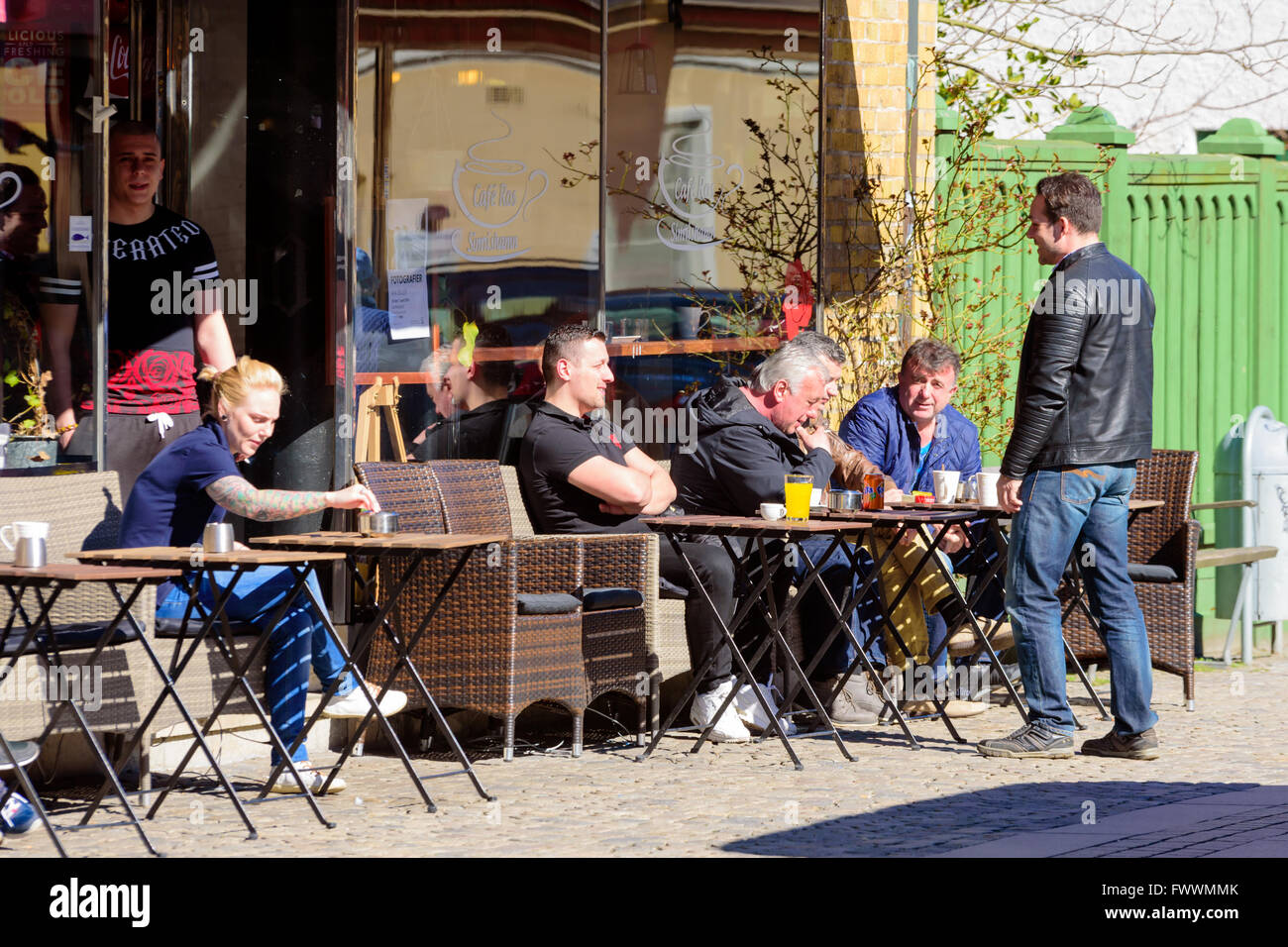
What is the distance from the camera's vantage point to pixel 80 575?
4.95 metres

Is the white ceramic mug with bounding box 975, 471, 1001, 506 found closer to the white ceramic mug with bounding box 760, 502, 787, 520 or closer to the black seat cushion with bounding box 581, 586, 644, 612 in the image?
the white ceramic mug with bounding box 760, 502, 787, 520

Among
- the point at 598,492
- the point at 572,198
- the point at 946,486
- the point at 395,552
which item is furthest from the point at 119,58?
the point at 946,486

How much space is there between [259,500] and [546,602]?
4.33ft

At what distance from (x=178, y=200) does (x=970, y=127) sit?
163 inches

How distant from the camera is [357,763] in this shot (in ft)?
22.5

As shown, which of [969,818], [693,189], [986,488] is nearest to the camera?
[969,818]

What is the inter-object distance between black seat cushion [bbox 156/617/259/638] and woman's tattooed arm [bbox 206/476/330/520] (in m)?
0.40

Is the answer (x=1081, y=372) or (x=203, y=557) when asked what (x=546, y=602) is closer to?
(x=203, y=557)

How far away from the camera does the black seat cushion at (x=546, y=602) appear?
6875 millimetres

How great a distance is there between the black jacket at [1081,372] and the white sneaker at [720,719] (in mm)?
1487

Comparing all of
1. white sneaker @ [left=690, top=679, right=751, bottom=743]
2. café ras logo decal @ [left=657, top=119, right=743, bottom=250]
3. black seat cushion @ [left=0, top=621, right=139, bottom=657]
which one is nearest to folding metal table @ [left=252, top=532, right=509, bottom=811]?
black seat cushion @ [left=0, top=621, right=139, bottom=657]

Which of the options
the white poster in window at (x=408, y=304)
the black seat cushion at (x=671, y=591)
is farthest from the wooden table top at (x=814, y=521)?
the white poster in window at (x=408, y=304)
